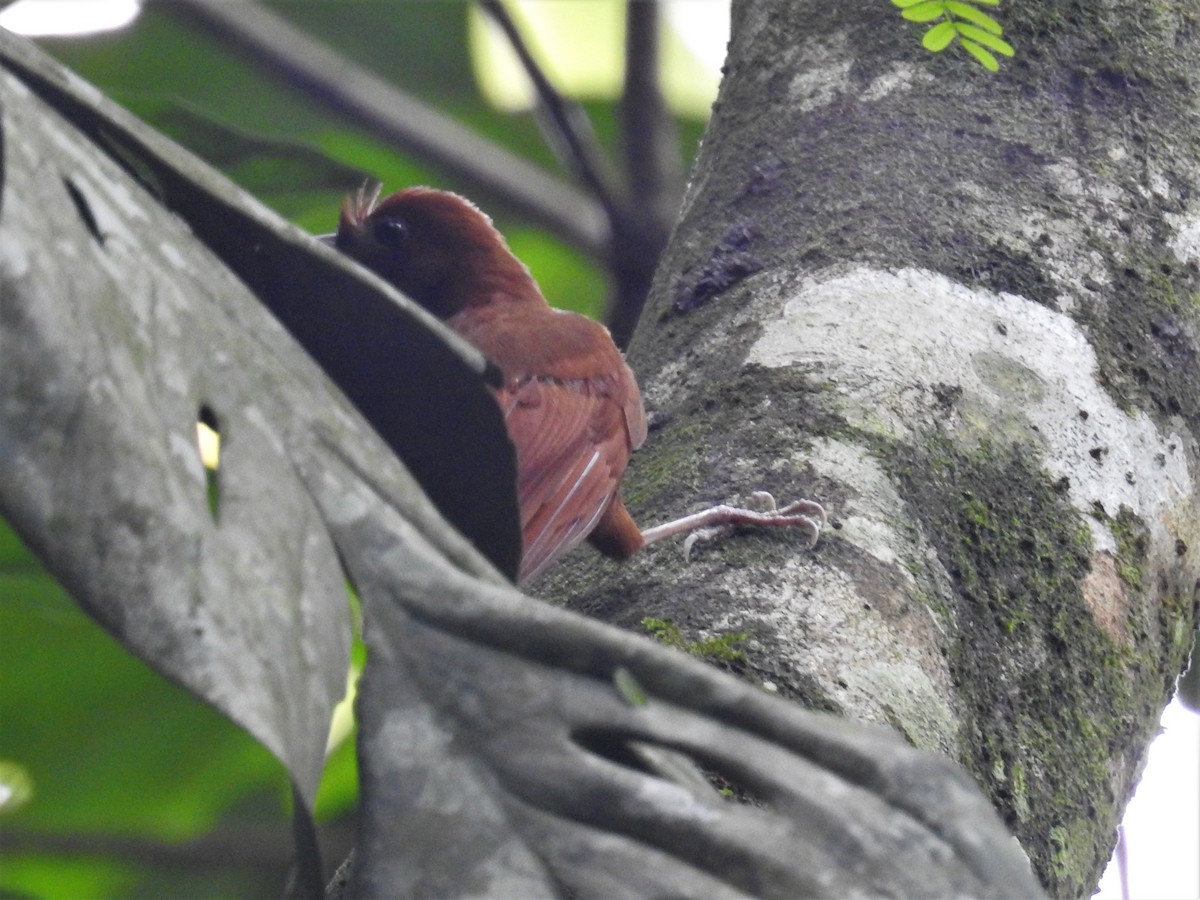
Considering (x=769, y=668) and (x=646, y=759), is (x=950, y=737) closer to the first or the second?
(x=769, y=668)

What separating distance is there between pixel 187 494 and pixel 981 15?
→ 5.01 ft

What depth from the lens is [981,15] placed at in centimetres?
209

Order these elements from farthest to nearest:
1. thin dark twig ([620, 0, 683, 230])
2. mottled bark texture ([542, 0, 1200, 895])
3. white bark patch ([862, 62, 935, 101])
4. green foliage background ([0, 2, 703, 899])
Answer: thin dark twig ([620, 0, 683, 230])
green foliage background ([0, 2, 703, 899])
white bark patch ([862, 62, 935, 101])
mottled bark texture ([542, 0, 1200, 895])

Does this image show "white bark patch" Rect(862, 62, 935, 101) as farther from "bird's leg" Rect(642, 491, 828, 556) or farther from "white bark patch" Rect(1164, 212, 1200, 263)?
"bird's leg" Rect(642, 491, 828, 556)

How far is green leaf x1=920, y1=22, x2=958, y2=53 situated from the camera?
2.17 m

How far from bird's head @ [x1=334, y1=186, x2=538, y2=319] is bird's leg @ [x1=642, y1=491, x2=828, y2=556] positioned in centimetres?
163

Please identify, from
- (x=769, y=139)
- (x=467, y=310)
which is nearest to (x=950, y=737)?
(x=769, y=139)

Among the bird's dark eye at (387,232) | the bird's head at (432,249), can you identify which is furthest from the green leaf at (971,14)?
the bird's dark eye at (387,232)

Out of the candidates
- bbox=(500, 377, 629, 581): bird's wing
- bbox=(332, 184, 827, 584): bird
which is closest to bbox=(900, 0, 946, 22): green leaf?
bbox=(332, 184, 827, 584): bird

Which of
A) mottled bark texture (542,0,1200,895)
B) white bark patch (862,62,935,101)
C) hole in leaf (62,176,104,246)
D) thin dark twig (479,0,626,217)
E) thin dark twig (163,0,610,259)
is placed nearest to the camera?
hole in leaf (62,176,104,246)

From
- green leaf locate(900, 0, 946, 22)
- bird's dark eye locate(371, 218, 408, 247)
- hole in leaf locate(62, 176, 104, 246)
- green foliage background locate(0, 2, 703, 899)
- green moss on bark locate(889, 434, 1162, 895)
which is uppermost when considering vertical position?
green leaf locate(900, 0, 946, 22)

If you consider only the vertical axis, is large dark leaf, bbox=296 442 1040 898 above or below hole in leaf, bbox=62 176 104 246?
below

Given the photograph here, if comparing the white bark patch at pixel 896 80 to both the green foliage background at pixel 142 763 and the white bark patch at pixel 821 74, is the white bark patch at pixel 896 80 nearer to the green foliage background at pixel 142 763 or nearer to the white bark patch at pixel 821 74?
the white bark patch at pixel 821 74

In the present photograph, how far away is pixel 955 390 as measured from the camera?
200 cm
